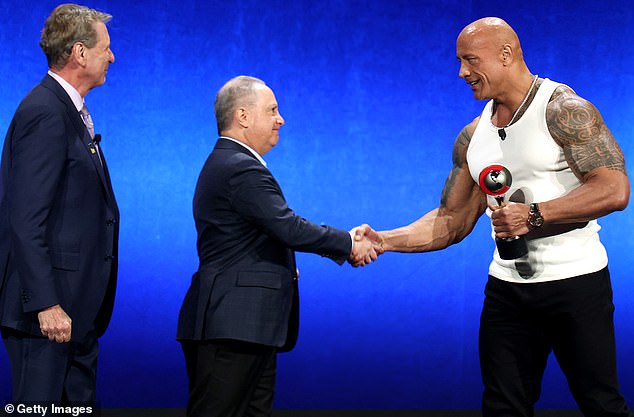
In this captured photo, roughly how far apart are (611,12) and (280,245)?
2.60 meters

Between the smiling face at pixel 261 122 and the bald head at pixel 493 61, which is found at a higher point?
the bald head at pixel 493 61

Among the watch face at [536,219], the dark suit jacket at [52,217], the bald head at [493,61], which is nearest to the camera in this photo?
the dark suit jacket at [52,217]

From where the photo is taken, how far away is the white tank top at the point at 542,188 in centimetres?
A: 273

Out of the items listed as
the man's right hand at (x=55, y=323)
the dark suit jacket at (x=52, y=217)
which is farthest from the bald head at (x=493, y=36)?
the man's right hand at (x=55, y=323)

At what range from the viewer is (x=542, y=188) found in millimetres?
2750

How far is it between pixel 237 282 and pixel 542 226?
0.97 m

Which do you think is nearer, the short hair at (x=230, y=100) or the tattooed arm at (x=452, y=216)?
the short hair at (x=230, y=100)

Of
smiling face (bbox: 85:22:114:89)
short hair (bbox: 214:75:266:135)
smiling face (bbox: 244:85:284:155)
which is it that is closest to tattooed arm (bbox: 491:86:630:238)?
smiling face (bbox: 244:85:284:155)

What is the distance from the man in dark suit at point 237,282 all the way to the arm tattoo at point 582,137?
34.0 inches

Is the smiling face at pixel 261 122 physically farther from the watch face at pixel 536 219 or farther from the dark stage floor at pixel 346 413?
the dark stage floor at pixel 346 413

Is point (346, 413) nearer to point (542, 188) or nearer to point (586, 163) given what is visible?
point (542, 188)

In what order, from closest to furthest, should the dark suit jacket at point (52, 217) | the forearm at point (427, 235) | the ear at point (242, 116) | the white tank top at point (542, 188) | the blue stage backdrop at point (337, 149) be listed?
the dark suit jacket at point (52, 217) < the white tank top at point (542, 188) < the ear at point (242, 116) < the forearm at point (427, 235) < the blue stage backdrop at point (337, 149)

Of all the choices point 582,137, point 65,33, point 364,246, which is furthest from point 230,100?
point 582,137

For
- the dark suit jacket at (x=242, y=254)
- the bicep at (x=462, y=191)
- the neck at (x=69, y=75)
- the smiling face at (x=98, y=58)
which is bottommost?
the dark suit jacket at (x=242, y=254)
